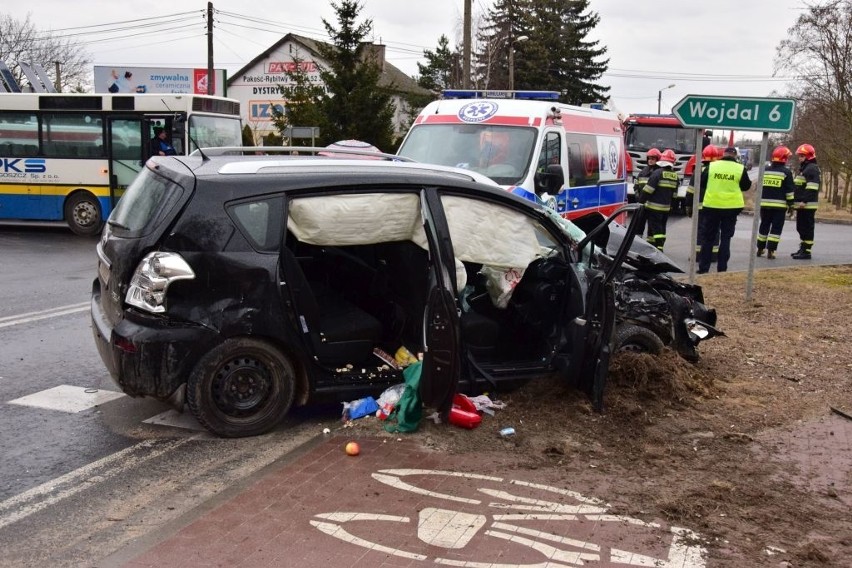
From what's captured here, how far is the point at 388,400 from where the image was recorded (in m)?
5.51

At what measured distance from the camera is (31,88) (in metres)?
20.8

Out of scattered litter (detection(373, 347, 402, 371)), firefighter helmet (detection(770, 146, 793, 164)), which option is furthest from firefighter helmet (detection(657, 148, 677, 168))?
scattered litter (detection(373, 347, 402, 371))

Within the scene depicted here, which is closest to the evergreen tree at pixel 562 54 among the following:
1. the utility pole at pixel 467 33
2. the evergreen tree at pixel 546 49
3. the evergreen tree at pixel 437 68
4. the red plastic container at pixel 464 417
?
the evergreen tree at pixel 546 49

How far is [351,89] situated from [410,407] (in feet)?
75.4

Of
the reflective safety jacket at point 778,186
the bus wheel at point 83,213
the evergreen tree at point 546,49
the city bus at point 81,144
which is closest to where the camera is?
the reflective safety jacket at point 778,186

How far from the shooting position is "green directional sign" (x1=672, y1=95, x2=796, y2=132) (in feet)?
30.3

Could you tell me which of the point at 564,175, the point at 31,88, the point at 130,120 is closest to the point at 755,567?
the point at 564,175

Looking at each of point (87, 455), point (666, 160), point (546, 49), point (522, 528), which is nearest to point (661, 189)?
point (666, 160)

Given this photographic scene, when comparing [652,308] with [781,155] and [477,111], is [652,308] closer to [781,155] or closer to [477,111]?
[477,111]

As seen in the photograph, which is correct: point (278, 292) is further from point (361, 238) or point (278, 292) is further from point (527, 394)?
point (527, 394)

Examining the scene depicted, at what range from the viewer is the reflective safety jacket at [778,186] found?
47.2ft

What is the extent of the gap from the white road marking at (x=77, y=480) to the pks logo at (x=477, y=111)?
7329 millimetres

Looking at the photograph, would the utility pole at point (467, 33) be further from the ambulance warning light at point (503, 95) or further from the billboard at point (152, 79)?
the billboard at point (152, 79)

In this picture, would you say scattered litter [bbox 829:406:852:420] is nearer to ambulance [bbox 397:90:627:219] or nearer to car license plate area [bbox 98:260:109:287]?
ambulance [bbox 397:90:627:219]
